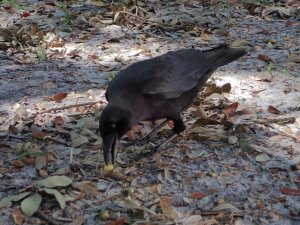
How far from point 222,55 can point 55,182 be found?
169cm

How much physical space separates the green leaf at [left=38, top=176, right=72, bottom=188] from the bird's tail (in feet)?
4.89

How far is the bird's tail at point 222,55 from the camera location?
3986 mm

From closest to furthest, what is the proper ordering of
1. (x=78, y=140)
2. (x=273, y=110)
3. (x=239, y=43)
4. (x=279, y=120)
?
(x=78, y=140), (x=279, y=120), (x=273, y=110), (x=239, y=43)

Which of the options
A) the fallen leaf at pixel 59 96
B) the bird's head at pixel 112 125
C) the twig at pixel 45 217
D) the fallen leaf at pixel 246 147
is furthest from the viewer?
the fallen leaf at pixel 59 96

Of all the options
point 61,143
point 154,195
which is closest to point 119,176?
point 154,195

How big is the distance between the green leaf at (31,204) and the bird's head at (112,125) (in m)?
0.47

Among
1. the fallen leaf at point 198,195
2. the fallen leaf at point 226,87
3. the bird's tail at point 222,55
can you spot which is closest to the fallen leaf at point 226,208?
the fallen leaf at point 198,195

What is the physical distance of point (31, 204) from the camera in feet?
9.68

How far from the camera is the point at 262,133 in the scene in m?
3.85

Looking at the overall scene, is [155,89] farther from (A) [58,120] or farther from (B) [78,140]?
(A) [58,120]

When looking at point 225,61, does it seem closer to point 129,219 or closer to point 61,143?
point 61,143

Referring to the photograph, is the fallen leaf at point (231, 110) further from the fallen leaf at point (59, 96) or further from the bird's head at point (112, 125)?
the fallen leaf at point (59, 96)

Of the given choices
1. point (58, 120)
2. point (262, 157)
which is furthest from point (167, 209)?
point (58, 120)

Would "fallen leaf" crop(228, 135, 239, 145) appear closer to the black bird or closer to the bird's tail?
the black bird
